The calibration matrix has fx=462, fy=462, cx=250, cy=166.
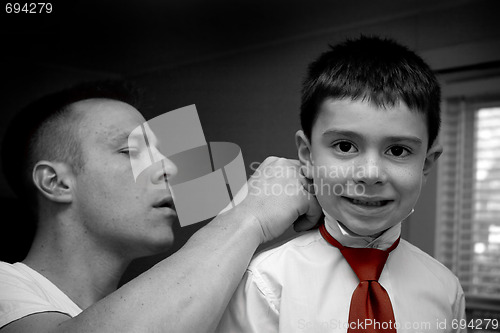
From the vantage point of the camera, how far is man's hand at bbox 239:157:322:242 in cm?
59

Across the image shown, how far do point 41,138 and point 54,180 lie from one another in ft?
0.18

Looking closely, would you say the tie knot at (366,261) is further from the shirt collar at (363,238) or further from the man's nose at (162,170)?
the man's nose at (162,170)

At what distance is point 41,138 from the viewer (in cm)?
57

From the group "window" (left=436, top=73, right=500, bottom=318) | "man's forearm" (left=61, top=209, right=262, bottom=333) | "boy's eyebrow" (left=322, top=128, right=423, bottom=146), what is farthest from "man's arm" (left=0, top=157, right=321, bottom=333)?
"window" (left=436, top=73, right=500, bottom=318)

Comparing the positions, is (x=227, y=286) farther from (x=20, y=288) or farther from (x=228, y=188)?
(x=20, y=288)

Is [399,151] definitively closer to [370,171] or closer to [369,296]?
[370,171]

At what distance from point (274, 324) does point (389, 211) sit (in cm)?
19

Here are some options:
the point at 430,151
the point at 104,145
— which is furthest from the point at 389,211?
the point at 104,145

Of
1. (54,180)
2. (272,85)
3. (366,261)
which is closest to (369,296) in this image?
(366,261)

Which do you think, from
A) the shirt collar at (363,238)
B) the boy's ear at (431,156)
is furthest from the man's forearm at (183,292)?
the boy's ear at (431,156)

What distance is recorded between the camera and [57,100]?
1.94 ft

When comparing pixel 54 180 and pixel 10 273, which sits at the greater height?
pixel 54 180

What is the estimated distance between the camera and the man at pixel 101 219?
52 cm

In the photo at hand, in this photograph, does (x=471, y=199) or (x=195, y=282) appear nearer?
(x=195, y=282)
